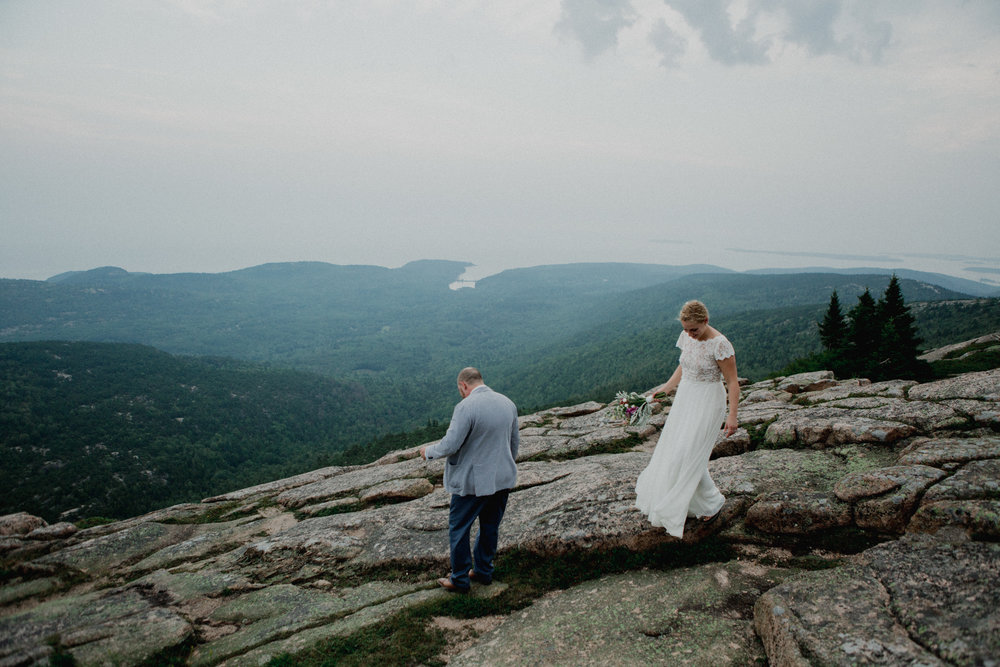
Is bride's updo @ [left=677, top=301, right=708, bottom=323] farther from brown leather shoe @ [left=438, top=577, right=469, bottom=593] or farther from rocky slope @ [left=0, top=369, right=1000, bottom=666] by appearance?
brown leather shoe @ [left=438, top=577, right=469, bottom=593]

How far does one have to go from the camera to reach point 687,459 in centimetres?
680

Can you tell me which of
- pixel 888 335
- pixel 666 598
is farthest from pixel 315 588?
pixel 888 335

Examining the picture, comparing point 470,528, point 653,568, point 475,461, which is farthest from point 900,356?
point 475,461

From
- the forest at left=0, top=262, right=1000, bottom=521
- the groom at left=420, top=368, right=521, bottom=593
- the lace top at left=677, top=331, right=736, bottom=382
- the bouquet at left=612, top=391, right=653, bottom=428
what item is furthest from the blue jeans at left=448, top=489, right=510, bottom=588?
the forest at left=0, top=262, right=1000, bottom=521

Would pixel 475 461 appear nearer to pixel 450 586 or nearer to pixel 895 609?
pixel 450 586

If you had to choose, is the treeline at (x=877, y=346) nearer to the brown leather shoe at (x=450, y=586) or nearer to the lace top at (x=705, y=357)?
the lace top at (x=705, y=357)

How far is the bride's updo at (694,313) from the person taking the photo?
21.3 feet

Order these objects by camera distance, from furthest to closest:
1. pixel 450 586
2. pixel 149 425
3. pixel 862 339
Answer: pixel 149 425 < pixel 862 339 < pixel 450 586

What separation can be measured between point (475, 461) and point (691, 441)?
135 inches

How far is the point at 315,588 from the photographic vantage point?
27.9ft

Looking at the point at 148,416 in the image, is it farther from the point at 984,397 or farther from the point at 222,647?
the point at 984,397

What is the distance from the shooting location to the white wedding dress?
21.9ft

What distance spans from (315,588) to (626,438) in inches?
395

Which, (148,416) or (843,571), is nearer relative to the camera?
(843,571)
